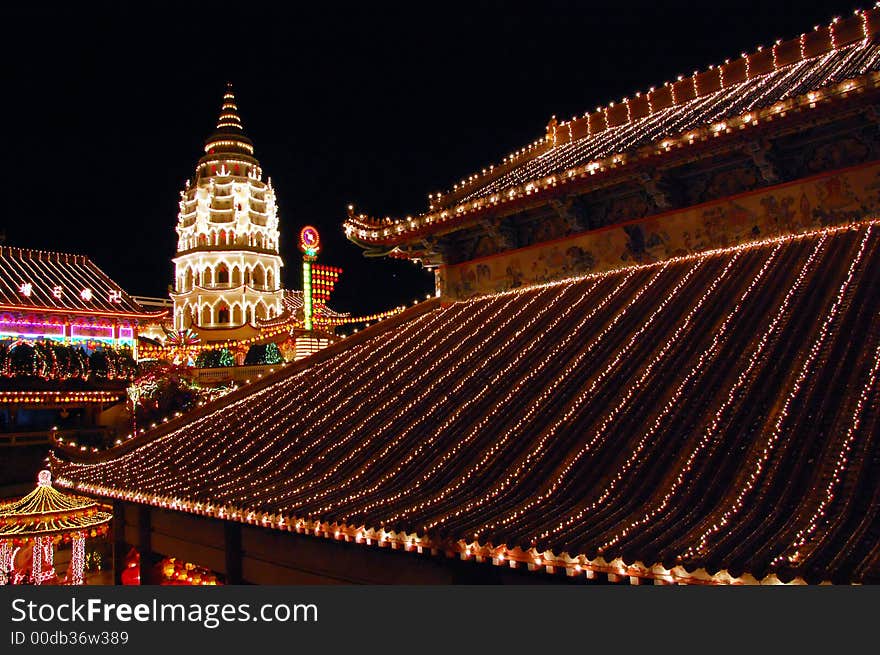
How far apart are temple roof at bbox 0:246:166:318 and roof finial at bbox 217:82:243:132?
16320mm

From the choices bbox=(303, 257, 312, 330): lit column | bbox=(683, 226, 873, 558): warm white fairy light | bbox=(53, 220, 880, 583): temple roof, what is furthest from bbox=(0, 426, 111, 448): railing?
bbox=(683, 226, 873, 558): warm white fairy light

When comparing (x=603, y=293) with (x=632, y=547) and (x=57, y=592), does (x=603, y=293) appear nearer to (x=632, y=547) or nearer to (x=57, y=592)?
Result: (x=632, y=547)

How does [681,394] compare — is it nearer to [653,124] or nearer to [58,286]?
[653,124]

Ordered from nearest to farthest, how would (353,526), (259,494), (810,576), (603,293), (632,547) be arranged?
1. (810,576)
2. (632,547)
3. (353,526)
4. (259,494)
5. (603,293)

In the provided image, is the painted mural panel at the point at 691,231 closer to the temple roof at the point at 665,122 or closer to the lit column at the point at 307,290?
the temple roof at the point at 665,122

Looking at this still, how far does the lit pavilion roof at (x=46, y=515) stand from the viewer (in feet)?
33.1

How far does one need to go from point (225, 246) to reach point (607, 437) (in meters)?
47.4

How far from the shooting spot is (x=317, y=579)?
6711 millimetres

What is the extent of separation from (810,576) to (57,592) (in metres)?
5.13

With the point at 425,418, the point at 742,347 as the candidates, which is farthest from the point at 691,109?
the point at 425,418

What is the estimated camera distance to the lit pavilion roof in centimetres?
1009

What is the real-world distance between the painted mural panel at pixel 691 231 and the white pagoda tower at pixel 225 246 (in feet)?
132

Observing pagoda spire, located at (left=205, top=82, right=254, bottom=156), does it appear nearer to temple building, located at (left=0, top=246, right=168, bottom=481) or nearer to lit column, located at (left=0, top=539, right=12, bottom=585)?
temple building, located at (left=0, top=246, right=168, bottom=481)

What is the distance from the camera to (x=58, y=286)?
37250mm
